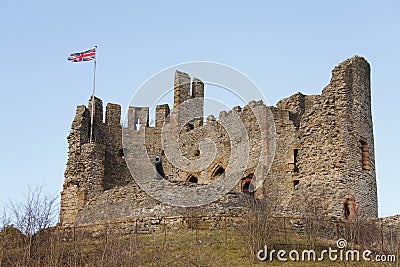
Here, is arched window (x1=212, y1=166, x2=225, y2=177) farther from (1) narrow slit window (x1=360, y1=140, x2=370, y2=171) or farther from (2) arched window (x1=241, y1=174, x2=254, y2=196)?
(1) narrow slit window (x1=360, y1=140, x2=370, y2=171)

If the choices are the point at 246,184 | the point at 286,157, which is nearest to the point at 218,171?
the point at 246,184

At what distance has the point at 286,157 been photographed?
114ft

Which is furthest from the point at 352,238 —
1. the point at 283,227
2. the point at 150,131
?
the point at 150,131

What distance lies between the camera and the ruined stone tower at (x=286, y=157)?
101 ft

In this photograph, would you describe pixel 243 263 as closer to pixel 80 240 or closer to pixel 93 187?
pixel 80 240

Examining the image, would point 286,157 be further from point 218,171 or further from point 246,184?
point 218,171

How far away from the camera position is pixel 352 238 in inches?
1013

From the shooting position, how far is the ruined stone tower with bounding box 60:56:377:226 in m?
30.8

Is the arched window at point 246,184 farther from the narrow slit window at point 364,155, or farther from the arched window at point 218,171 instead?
the narrow slit window at point 364,155

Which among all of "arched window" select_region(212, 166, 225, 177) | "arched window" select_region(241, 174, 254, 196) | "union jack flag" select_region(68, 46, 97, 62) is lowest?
"arched window" select_region(241, 174, 254, 196)

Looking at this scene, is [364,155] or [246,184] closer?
[364,155]

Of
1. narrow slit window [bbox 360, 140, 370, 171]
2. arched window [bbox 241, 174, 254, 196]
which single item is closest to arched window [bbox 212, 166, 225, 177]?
arched window [bbox 241, 174, 254, 196]

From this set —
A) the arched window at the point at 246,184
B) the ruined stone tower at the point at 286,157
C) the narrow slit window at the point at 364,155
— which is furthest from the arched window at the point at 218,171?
the narrow slit window at the point at 364,155

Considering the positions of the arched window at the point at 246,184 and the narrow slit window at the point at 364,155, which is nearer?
the narrow slit window at the point at 364,155
